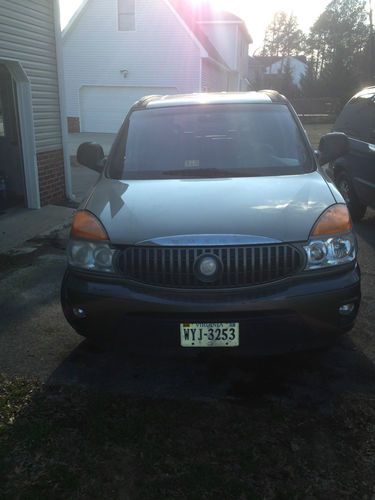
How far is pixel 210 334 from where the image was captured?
283 centimetres

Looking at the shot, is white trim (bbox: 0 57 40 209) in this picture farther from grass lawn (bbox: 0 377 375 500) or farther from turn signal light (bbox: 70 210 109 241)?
grass lawn (bbox: 0 377 375 500)

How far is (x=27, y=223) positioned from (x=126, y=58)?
19184mm

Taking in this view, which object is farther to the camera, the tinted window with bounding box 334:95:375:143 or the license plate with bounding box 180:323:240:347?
the tinted window with bounding box 334:95:375:143

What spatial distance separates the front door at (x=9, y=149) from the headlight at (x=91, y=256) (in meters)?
5.20

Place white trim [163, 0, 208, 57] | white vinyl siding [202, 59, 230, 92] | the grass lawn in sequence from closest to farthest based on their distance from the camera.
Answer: the grass lawn < white trim [163, 0, 208, 57] < white vinyl siding [202, 59, 230, 92]

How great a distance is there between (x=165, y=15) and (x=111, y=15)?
3121 millimetres

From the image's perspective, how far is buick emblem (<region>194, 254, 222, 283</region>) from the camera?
110 inches

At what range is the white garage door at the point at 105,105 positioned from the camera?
80.5 feet

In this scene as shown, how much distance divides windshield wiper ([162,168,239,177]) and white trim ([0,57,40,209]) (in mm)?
4572

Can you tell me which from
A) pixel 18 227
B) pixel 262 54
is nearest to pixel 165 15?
pixel 18 227

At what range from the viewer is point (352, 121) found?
294 inches

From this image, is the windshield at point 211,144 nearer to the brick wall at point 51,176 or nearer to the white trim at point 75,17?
the brick wall at point 51,176

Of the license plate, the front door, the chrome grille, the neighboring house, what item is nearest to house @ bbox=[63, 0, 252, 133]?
the front door

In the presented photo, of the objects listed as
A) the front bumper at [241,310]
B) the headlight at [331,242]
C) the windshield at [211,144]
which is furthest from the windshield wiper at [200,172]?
the front bumper at [241,310]
